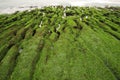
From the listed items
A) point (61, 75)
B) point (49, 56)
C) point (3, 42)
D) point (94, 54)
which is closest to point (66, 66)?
point (61, 75)

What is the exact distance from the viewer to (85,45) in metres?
133

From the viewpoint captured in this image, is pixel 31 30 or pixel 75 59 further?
pixel 31 30

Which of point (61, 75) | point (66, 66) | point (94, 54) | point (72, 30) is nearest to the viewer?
point (61, 75)

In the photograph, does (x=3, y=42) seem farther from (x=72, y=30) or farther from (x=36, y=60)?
(x=72, y=30)

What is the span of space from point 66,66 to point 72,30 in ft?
215

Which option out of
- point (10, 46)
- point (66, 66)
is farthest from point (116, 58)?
point (10, 46)

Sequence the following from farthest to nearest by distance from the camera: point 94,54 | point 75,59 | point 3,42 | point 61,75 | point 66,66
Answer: point 3,42 → point 94,54 → point 75,59 → point 66,66 → point 61,75

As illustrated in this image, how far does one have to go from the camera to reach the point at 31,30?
6781 inches

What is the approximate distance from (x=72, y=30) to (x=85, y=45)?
3481cm

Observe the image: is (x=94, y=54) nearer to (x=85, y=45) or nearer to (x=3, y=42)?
(x=85, y=45)

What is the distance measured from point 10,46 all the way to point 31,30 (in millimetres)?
36180

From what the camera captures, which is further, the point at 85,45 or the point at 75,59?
the point at 85,45

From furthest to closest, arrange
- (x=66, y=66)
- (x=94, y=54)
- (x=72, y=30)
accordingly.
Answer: (x=72, y=30)
(x=94, y=54)
(x=66, y=66)

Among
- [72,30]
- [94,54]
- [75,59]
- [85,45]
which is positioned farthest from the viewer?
[72,30]
